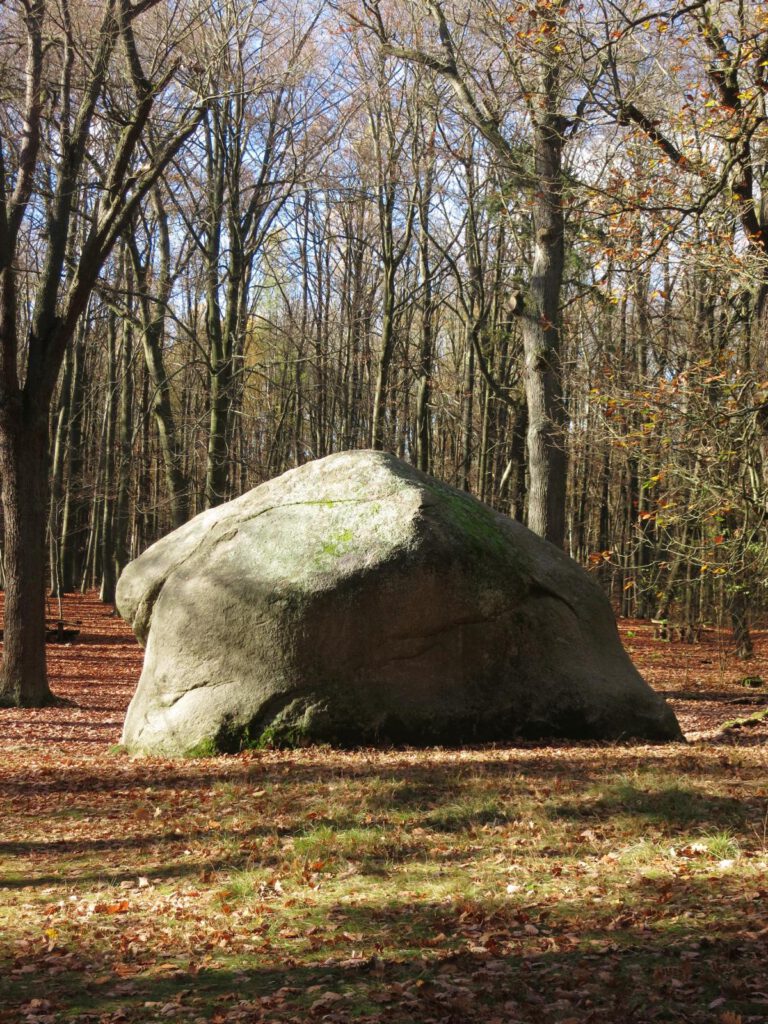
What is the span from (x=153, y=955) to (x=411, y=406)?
30198 mm

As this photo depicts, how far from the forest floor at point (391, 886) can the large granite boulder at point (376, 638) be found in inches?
17.0

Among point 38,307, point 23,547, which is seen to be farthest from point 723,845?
point 38,307

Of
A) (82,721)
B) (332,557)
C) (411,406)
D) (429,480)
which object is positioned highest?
(411,406)

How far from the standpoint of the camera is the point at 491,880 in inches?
207

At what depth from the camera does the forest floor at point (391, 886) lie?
12.9ft

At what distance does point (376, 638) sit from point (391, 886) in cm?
372

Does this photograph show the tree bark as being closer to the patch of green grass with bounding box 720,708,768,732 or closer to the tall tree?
the tall tree

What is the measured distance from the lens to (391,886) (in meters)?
5.26

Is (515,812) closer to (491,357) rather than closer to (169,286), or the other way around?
(169,286)

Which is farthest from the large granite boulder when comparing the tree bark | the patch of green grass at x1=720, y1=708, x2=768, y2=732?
the tree bark

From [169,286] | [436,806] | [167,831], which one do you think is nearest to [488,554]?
[436,806]

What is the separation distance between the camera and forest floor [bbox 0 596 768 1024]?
12.9 ft

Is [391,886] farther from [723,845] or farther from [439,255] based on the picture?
[439,255]

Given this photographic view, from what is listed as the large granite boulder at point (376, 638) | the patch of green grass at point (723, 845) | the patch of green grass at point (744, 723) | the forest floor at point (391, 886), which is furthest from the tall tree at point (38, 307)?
the patch of green grass at point (723, 845)
